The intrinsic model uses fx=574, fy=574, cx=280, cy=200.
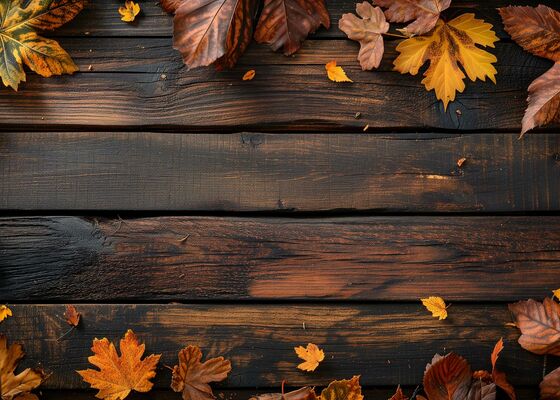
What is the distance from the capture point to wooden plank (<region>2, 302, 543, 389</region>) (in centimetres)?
142

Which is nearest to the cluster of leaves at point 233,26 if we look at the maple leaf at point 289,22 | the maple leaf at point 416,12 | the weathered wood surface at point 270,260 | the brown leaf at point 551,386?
the maple leaf at point 289,22

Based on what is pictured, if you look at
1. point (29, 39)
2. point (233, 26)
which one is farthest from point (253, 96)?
point (29, 39)

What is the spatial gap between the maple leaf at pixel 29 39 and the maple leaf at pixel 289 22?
49 centimetres

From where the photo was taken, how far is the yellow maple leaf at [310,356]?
1.41 m

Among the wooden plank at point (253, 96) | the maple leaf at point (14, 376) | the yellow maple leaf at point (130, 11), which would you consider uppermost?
the yellow maple leaf at point (130, 11)

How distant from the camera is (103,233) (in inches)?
57.3

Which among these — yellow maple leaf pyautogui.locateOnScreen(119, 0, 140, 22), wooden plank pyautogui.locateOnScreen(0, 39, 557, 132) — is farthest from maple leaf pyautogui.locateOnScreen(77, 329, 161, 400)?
yellow maple leaf pyautogui.locateOnScreen(119, 0, 140, 22)

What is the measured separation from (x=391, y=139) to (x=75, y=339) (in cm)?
94

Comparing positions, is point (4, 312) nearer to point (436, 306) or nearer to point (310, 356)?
point (310, 356)

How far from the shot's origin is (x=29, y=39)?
1.41 m

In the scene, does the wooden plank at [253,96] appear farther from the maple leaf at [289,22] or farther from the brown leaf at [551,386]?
the brown leaf at [551,386]

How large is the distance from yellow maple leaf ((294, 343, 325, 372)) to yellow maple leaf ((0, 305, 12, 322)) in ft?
2.34

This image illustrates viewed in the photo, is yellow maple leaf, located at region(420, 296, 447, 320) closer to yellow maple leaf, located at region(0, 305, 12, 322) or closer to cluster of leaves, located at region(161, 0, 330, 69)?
cluster of leaves, located at region(161, 0, 330, 69)

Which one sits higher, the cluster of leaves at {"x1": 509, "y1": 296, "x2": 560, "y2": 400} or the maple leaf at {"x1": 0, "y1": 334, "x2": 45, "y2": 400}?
the cluster of leaves at {"x1": 509, "y1": 296, "x2": 560, "y2": 400}
